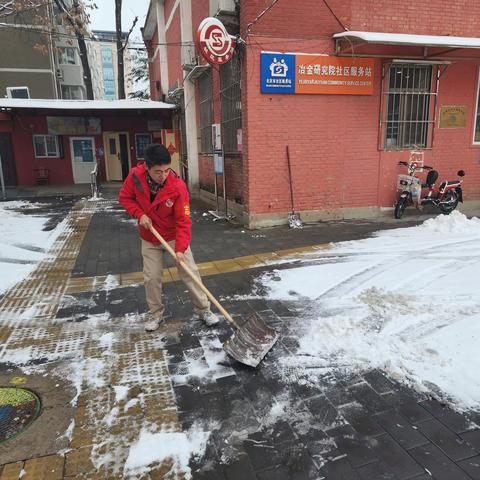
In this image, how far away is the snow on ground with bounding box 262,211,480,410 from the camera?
323cm

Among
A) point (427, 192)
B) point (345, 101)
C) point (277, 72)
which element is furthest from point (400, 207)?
point (277, 72)

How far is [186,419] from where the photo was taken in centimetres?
275

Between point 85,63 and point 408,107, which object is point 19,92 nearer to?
point 85,63

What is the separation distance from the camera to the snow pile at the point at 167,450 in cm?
235

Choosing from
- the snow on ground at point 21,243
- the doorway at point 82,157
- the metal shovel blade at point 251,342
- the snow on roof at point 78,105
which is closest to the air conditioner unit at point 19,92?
the doorway at point 82,157

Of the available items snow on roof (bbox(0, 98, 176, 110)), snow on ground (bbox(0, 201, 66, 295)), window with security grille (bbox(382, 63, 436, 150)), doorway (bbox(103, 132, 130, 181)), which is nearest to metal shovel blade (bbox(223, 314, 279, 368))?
snow on ground (bbox(0, 201, 66, 295))

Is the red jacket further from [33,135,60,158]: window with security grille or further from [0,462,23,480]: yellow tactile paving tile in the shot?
[33,135,60,158]: window with security grille

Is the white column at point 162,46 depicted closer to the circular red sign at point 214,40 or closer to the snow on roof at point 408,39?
the circular red sign at point 214,40

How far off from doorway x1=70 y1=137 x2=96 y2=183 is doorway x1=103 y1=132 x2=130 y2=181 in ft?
→ 2.18

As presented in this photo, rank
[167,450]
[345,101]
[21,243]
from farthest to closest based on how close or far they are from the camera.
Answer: [345,101]
[21,243]
[167,450]

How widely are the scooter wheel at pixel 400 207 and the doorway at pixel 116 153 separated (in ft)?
46.0

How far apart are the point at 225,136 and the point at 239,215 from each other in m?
2.17

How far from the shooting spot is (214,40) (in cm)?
754

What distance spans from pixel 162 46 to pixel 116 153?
5264 mm
